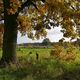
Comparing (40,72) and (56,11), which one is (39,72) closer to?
(40,72)

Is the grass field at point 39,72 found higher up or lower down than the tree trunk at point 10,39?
lower down

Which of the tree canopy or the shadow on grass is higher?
the tree canopy

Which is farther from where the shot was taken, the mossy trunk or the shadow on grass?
the mossy trunk

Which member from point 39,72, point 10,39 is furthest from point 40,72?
point 10,39

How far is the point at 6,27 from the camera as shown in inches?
1082

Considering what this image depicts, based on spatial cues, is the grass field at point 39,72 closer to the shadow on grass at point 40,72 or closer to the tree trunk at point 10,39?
the shadow on grass at point 40,72

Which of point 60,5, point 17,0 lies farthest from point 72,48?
point 17,0

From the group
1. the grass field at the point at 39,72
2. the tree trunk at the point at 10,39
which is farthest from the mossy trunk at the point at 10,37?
the grass field at the point at 39,72

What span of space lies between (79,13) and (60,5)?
1.37m

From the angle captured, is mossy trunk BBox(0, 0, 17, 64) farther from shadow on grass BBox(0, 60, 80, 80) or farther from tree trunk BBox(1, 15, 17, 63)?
shadow on grass BBox(0, 60, 80, 80)

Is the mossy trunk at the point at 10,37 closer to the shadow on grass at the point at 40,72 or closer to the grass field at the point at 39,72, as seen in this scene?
the grass field at the point at 39,72

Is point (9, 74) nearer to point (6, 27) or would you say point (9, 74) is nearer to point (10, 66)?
point (10, 66)

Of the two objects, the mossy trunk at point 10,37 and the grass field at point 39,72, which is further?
the mossy trunk at point 10,37

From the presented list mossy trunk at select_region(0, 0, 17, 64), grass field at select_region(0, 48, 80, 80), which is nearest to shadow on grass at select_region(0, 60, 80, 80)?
grass field at select_region(0, 48, 80, 80)
